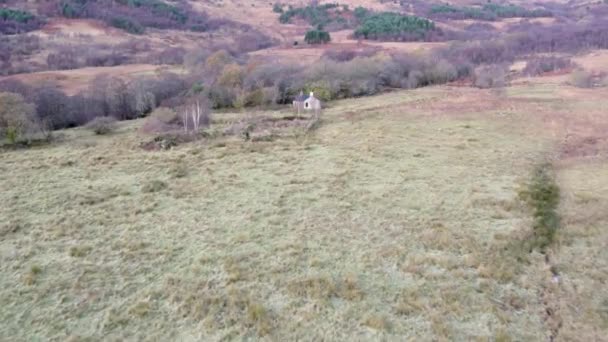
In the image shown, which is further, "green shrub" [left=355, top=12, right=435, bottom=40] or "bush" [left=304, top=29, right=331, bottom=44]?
"green shrub" [left=355, top=12, right=435, bottom=40]

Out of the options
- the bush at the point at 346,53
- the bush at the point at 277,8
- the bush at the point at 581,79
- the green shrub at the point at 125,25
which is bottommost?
the bush at the point at 581,79

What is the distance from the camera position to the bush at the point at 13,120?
2980cm

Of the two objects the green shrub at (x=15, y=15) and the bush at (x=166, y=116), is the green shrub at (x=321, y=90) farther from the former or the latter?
the green shrub at (x=15, y=15)

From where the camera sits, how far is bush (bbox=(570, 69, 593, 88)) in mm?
53406

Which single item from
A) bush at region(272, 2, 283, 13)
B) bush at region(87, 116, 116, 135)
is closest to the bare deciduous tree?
bush at region(87, 116, 116, 135)

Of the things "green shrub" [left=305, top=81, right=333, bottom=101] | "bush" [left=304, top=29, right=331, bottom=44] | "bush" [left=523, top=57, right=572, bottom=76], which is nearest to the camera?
"green shrub" [left=305, top=81, right=333, bottom=101]

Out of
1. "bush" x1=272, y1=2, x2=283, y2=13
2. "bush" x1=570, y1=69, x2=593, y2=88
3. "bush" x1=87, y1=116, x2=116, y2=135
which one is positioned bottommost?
A: "bush" x1=87, y1=116, x2=116, y2=135

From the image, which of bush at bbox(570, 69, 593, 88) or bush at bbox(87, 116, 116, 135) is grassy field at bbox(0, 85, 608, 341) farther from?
bush at bbox(570, 69, 593, 88)

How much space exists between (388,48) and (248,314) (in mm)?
77646

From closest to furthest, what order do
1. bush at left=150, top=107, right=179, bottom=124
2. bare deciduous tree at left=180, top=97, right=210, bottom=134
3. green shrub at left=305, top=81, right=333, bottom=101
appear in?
1. bare deciduous tree at left=180, top=97, right=210, bottom=134
2. bush at left=150, top=107, right=179, bottom=124
3. green shrub at left=305, top=81, right=333, bottom=101

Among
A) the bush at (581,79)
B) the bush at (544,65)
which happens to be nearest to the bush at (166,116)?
the bush at (581,79)

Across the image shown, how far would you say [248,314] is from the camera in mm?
10836

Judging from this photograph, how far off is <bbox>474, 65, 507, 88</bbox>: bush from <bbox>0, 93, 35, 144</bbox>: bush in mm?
48952

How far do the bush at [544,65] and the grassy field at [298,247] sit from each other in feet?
153
